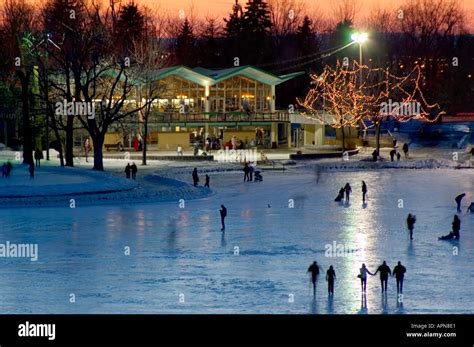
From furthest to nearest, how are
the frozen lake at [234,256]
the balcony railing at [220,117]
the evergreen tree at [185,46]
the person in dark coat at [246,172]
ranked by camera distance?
1. the evergreen tree at [185,46]
2. the balcony railing at [220,117]
3. the person in dark coat at [246,172]
4. the frozen lake at [234,256]

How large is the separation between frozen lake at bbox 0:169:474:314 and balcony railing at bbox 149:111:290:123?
126ft

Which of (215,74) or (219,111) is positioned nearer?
(219,111)

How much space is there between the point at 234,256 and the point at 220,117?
53.7m

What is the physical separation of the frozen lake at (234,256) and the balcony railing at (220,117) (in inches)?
1509

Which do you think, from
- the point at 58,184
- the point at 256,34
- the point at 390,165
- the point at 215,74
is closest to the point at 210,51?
the point at 256,34

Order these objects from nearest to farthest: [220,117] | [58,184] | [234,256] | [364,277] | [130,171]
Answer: [364,277] → [234,256] → [58,184] → [130,171] → [220,117]

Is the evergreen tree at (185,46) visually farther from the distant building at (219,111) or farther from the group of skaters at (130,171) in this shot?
the group of skaters at (130,171)

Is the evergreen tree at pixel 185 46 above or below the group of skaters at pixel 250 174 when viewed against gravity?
above

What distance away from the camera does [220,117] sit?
7412cm

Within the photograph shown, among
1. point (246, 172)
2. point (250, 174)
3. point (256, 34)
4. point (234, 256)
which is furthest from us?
point (256, 34)

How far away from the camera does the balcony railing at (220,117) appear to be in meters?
73.0
